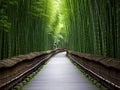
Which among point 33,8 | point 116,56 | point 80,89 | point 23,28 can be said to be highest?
point 33,8

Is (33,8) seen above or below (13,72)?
above

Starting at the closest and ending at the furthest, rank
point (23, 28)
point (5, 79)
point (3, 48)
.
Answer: point (5, 79)
point (3, 48)
point (23, 28)

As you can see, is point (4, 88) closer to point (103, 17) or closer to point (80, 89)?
point (80, 89)

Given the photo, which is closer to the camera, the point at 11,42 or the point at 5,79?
the point at 5,79

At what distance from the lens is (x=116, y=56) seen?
9461mm

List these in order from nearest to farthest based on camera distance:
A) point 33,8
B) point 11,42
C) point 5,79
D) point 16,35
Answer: point 5,79
point 11,42
point 16,35
point 33,8

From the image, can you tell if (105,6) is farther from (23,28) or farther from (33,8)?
(33,8)

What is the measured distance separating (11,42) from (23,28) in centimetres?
347

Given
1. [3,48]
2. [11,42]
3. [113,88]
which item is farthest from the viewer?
[11,42]

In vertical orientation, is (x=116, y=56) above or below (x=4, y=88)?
above

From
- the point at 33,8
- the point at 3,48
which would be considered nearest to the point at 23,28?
the point at 33,8

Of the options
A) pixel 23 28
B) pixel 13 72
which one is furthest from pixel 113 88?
pixel 23 28

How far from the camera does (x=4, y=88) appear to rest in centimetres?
789

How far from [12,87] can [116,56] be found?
293 centimetres
